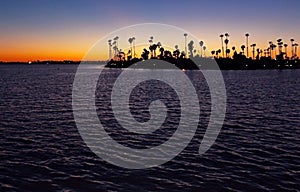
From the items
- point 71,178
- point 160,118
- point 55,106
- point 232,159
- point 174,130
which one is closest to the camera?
point 71,178

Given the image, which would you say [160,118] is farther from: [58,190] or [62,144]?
[58,190]

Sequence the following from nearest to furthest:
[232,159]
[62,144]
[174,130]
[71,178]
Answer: [71,178] < [232,159] < [62,144] < [174,130]

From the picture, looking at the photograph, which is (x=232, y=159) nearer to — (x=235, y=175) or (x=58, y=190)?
(x=235, y=175)

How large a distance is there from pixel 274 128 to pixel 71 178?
72.2 feet

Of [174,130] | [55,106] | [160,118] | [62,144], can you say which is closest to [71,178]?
[62,144]

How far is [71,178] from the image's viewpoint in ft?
61.3

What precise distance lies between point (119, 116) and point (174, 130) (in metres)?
11.2

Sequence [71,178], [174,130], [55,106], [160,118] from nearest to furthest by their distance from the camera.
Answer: [71,178], [174,130], [160,118], [55,106]

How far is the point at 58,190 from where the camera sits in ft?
55.6

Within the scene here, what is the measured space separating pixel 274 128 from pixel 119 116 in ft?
61.9

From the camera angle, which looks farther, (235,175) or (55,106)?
(55,106)

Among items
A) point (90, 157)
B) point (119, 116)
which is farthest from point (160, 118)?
point (90, 157)

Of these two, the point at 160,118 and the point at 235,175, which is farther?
the point at 160,118

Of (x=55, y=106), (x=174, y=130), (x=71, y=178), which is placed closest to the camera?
(x=71, y=178)
